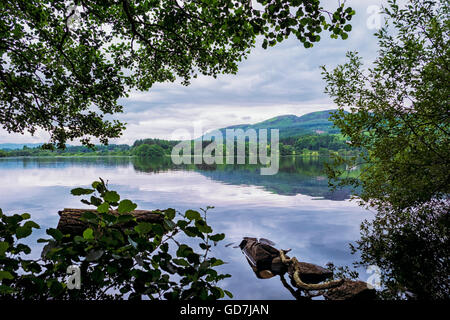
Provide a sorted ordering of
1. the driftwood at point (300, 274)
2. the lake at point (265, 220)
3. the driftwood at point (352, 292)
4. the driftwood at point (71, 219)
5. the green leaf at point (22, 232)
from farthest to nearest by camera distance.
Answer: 1. the lake at point (265, 220)
2. the driftwood at point (71, 219)
3. the driftwood at point (300, 274)
4. the driftwood at point (352, 292)
5. the green leaf at point (22, 232)

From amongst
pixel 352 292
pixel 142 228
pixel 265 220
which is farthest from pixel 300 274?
pixel 265 220

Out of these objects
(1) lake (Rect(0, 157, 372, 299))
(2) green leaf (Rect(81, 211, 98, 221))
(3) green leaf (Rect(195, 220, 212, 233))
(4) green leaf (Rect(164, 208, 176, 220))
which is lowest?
(1) lake (Rect(0, 157, 372, 299))

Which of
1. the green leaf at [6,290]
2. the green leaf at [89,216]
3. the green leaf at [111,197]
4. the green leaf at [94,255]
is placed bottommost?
the green leaf at [6,290]

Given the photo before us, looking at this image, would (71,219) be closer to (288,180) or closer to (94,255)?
(94,255)

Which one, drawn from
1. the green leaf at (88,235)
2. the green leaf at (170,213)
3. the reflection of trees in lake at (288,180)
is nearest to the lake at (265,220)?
the reflection of trees in lake at (288,180)

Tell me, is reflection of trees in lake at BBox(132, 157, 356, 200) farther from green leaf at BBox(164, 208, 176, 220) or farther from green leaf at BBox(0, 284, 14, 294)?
green leaf at BBox(0, 284, 14, 294)

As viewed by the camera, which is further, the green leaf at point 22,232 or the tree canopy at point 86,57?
the tree canopy at point 86,57

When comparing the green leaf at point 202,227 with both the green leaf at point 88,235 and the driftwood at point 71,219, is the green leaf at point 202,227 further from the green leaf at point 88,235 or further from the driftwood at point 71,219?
the driftwood at point 71,219

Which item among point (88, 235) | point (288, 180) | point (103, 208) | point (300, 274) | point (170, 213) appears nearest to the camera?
point (88, 235)

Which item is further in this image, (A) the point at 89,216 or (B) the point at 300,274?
(B) the point at 300,274

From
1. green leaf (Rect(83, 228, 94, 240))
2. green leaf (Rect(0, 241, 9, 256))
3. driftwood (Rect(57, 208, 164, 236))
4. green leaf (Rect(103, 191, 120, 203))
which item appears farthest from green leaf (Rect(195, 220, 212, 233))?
driftwood (Rect(57, 208, 164, 236))

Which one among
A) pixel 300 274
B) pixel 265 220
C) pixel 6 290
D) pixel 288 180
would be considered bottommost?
pixel 265 220
